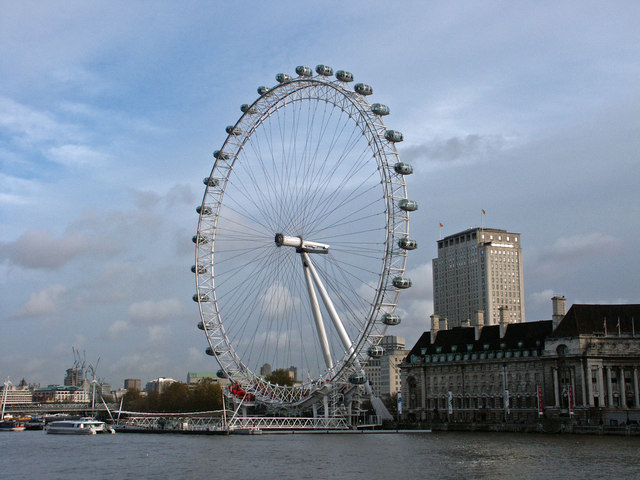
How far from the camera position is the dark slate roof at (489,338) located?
108 meters

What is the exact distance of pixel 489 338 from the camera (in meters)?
115

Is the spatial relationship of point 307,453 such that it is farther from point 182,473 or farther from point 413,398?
point 413,398

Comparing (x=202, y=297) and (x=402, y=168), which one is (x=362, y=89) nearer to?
(x=402, y=168)

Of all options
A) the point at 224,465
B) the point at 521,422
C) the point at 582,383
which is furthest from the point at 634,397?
the point at 224,465

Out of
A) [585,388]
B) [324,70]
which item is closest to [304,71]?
[324,70]

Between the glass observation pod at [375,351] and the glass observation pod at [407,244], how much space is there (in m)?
10.3

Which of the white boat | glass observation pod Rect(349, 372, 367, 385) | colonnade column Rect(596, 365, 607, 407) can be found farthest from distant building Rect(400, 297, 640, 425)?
the white boat

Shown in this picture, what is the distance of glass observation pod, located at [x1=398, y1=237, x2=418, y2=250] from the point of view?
75938 millimetres

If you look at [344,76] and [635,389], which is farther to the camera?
[635,389]

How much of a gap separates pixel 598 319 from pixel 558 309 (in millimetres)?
5590

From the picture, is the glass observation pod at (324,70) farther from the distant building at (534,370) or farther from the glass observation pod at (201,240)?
the distant building at (534,370)

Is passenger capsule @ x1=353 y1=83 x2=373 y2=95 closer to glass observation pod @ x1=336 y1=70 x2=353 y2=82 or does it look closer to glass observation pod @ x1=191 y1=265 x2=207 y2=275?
glass observation pod @ x1=336 y1=70 x2=353 y2=82

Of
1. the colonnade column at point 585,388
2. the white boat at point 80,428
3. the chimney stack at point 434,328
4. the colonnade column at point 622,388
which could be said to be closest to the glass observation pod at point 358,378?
the colonnade column at point 585,388

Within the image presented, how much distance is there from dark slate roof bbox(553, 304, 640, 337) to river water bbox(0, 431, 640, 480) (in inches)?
891
